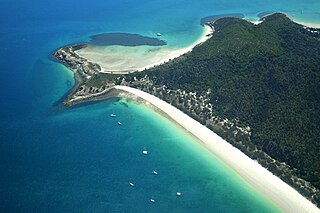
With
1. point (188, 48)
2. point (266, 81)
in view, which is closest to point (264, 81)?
point (266, 81)

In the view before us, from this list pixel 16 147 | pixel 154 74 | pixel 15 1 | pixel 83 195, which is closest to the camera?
pixel 83 195

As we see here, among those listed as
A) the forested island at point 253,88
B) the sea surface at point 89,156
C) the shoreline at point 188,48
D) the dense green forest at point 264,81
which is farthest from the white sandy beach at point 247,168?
the shoreline at point 188,48

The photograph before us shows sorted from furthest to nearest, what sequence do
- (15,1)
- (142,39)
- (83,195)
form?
1. (15,1)
2. (142,39)
3. (83,195)

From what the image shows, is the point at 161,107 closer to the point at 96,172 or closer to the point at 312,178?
the point at 96,172

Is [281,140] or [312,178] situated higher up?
[281,140]

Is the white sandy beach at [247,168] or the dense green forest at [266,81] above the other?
the dense green forest at [266,81]

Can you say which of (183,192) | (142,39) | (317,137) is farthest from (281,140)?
(142,39)

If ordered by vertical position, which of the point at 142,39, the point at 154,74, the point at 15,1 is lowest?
the point at 154,74

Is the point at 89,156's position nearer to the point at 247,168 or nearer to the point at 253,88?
the point at 247,168

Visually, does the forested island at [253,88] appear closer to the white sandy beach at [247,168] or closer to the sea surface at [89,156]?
the white sandy beach at [247,168]
